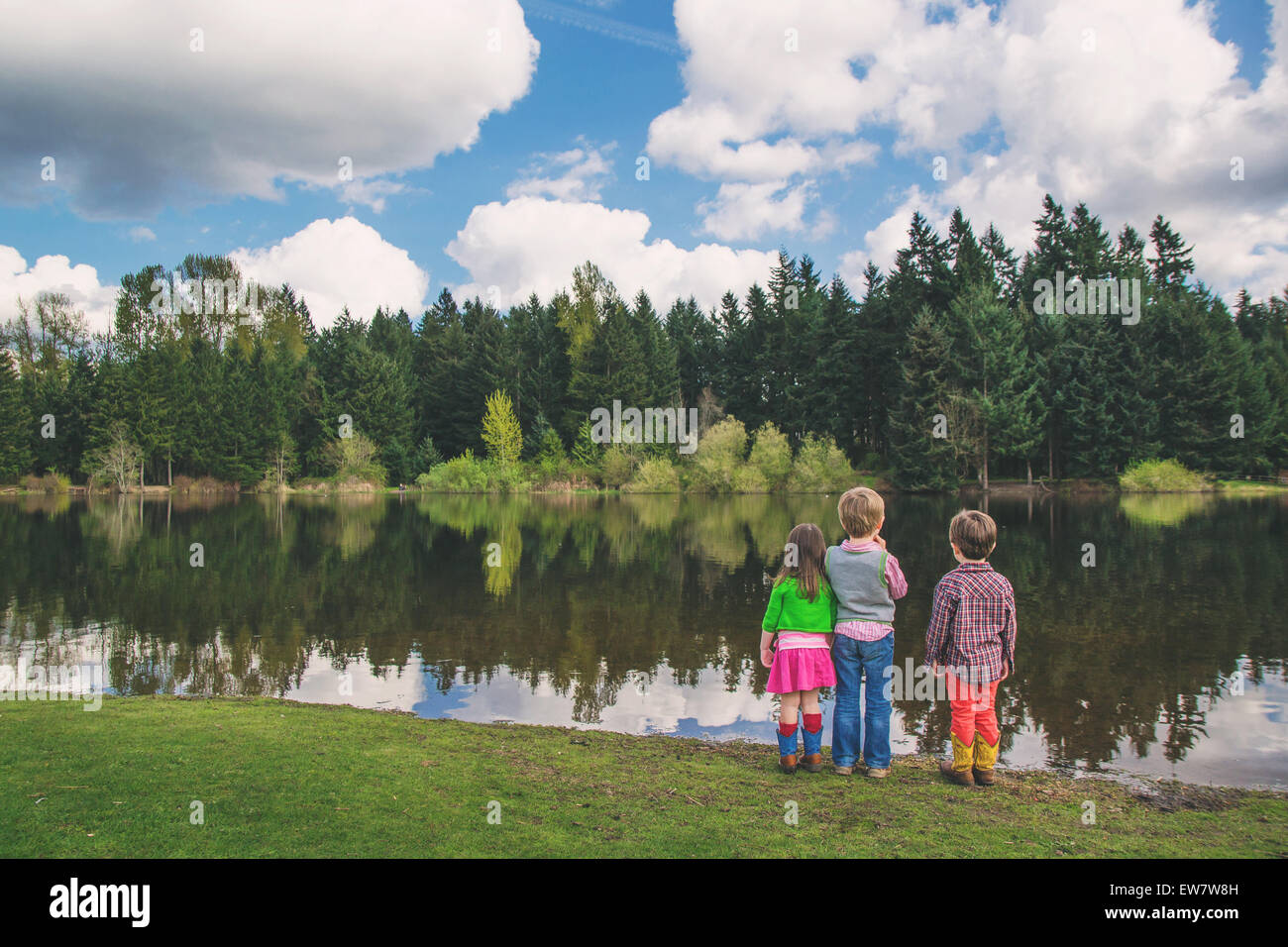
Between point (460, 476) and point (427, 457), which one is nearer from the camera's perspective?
point (460, 476)

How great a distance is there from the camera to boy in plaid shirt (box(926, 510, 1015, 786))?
5.82 metres

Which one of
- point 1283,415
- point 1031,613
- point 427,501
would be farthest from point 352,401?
point 1283,415

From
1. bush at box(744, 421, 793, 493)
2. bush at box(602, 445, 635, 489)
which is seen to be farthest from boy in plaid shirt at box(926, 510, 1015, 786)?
bush at box(602, 445, 635, 489)

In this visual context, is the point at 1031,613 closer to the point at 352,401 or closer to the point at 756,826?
the point at 756,826

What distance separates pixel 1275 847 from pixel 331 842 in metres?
5.84

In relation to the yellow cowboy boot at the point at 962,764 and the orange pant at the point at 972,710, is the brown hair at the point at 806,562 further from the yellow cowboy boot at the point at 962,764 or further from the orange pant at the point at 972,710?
Answer: the yellow cowboy boot at the point at 962,764

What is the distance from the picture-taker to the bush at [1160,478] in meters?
55.3

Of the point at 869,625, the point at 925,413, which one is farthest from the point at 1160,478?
the point at 869,625

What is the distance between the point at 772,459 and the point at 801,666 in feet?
190

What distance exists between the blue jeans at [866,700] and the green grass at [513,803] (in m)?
0.27

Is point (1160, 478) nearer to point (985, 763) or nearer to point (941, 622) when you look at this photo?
point (985, 763)

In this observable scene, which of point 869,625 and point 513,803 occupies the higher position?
point 869,625

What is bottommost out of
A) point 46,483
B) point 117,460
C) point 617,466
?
point 46,483

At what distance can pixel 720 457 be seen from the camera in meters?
63.5
